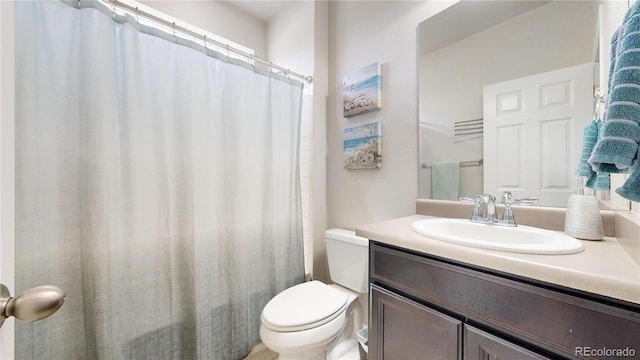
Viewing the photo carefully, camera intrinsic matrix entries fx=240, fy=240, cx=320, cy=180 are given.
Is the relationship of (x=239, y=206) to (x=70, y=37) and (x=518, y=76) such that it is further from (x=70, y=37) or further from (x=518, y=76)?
(x=518, y=76)

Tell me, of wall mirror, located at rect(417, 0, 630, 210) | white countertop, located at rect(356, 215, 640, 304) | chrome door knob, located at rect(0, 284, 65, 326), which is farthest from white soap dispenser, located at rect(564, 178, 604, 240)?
chrome door knob, located at rect(0, 284, 65, 326)

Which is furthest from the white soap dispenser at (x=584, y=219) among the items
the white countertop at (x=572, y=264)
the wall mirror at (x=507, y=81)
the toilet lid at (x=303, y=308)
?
the toilet lid at (x=303, y=308)

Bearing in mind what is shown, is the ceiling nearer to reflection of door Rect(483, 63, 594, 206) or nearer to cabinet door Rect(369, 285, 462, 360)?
reflection of door Rect(483, 63, 594, 206)

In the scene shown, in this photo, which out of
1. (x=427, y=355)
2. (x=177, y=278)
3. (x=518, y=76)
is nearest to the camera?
(x=427, y=355)

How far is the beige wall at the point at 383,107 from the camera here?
1.40m

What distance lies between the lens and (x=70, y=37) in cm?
95

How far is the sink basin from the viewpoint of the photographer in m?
0.67

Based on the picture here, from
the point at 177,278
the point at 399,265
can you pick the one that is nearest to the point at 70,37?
the point at 177,278

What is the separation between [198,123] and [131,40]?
432mm

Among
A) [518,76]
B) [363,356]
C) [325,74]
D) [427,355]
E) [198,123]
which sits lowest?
[363,356]

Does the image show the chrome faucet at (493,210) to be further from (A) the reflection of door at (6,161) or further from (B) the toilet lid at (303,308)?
(A) the reflection of door at (6,161)

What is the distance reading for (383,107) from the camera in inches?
60.3

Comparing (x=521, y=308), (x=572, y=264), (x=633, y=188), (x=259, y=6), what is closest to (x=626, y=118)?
(x=633, y=188)

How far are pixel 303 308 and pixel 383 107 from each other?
1251 mm
